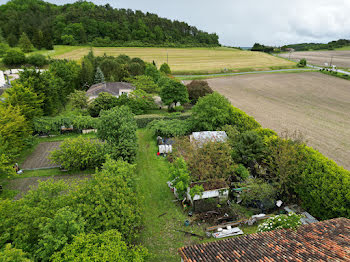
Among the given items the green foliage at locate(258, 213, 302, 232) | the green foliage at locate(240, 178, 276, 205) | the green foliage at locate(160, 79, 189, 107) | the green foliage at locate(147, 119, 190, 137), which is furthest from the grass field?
the green foliage at locate(258, 213, 302, 232)

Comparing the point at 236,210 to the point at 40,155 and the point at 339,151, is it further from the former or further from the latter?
the point at 40,155

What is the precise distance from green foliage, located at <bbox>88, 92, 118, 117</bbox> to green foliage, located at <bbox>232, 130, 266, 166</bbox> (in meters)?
22.8

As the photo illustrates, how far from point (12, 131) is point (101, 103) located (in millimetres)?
14399

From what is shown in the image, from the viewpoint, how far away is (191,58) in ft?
288

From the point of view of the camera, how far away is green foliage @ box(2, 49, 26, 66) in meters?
58.6

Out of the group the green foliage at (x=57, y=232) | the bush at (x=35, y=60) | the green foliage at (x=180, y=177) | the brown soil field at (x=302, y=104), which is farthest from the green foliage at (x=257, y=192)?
the bush at (x=35, y=60)

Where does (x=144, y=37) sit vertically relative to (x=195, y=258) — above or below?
above

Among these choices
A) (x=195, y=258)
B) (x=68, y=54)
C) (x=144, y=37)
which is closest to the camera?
(x=195, y=258)

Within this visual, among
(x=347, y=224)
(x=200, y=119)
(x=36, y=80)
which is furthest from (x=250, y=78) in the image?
(x=347, y=224)

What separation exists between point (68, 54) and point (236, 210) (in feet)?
268

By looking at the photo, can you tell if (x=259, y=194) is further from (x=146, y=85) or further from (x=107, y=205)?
(x=146, y=85)

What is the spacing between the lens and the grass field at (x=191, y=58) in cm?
7588

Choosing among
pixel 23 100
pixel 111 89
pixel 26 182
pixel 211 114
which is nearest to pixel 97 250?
pixel 26 182

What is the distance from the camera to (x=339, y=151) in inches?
997
